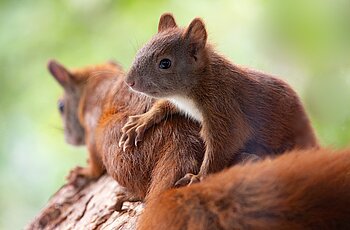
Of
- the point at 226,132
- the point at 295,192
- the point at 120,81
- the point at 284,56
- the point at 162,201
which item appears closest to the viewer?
the point at 295,192

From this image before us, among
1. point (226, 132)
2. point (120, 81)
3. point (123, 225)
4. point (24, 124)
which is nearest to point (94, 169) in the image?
point (120, 81)

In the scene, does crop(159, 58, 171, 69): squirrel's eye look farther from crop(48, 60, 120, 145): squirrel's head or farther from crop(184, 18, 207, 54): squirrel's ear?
crop(48, 60, 120, 145): squirrel's head

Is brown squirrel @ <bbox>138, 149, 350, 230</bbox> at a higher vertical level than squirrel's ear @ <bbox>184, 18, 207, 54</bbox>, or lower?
lower

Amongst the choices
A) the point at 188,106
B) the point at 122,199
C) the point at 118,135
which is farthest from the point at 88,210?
the point at 188,106

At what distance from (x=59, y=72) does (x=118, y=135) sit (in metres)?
0.82

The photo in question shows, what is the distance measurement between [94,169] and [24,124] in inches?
43.7

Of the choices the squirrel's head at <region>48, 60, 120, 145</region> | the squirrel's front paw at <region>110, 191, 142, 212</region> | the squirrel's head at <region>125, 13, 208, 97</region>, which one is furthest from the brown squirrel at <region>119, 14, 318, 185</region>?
the squirrel's head at <region>48, 60, 120, 145</region>

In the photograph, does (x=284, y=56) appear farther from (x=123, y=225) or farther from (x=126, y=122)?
(x=123, y=225)

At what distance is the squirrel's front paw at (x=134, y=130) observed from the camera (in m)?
2.10

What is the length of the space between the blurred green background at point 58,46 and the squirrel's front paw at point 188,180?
117 cm

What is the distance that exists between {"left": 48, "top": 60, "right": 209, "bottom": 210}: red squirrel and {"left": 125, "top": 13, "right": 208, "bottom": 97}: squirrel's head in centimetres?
14

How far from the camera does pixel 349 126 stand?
101 inches

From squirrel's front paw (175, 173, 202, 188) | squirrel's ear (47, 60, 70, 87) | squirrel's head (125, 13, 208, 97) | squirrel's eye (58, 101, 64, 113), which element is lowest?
squirrel's front paw (175, 173, 202, 188)

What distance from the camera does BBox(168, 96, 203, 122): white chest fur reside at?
6.57 feet
